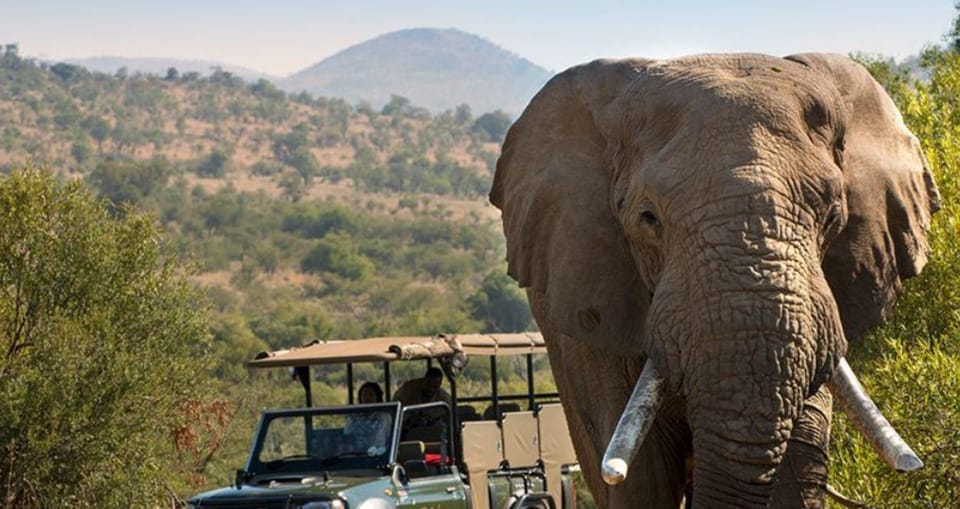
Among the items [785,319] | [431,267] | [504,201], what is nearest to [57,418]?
[504,201]

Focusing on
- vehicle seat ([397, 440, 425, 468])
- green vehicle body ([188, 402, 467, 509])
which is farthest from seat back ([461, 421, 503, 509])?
vehicle seat ([397, 440, 425, 468])

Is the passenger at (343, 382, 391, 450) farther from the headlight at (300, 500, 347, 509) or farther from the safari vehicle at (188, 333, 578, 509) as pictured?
the headlight at (300, 500, 347, 509)

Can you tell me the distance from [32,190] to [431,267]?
2608 inches

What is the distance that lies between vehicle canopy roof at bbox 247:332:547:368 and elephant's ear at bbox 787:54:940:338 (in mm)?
Answer: 5143

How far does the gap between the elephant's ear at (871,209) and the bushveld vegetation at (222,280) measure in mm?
1206

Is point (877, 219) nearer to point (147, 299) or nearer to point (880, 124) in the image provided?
point (880, 124)

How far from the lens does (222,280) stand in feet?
246

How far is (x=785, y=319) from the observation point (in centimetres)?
611

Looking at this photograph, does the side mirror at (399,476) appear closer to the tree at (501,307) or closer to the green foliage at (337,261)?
the tree at (501,307)

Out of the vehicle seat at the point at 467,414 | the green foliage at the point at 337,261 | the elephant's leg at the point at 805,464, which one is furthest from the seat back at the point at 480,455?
the green foliage at the point at 337,261

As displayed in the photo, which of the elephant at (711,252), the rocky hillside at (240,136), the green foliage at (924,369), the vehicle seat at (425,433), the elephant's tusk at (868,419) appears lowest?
the rocky hillside at (240,136)

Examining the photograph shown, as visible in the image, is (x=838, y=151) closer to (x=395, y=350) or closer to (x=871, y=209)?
(x=871, y=209)

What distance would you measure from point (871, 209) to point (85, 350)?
33.8 feet

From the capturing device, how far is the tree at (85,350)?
52.5ft
